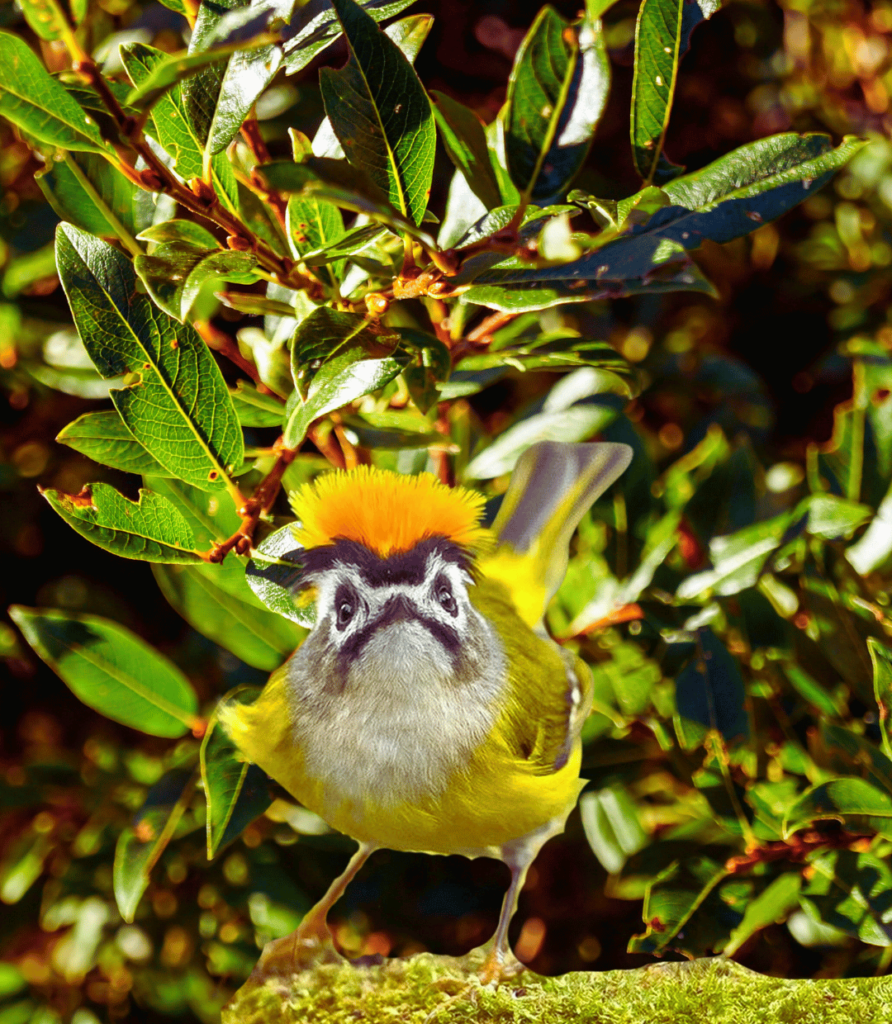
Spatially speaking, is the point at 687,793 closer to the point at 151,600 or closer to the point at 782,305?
the point at 151,600

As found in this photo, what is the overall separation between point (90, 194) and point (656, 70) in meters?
0.53

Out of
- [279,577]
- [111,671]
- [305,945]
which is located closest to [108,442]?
[279,577]

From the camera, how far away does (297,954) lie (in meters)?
0.96

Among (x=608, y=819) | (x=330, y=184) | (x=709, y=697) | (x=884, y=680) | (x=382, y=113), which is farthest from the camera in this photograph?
(x=608, y=819)

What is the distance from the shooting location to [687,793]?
3.90 ft

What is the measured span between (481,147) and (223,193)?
0.23m

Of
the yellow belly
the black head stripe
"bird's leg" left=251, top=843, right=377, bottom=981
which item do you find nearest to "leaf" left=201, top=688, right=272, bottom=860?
the yellow belly

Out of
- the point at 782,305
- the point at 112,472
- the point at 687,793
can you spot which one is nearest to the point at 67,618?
the point at 112,472

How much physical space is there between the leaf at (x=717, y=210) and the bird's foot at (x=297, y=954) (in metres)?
0.72

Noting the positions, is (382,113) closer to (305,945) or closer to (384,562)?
(384,562)

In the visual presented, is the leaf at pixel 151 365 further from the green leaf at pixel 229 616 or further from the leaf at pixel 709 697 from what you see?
the leaf at pixel 709 697

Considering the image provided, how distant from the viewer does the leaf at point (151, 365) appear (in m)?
0.76

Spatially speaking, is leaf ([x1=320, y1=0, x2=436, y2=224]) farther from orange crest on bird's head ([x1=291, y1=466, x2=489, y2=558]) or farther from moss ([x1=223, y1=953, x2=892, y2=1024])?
A: moss ([x1=223, y1=953, x2=892, y2=1024])

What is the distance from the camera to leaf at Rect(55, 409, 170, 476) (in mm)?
830
